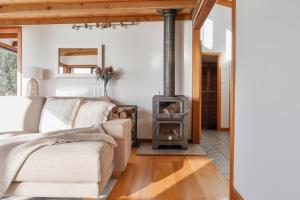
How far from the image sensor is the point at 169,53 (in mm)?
4133

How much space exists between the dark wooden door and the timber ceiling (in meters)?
2.55

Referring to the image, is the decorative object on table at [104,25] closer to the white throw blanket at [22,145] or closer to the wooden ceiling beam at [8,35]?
the wooden ceiling beam at [8,35]

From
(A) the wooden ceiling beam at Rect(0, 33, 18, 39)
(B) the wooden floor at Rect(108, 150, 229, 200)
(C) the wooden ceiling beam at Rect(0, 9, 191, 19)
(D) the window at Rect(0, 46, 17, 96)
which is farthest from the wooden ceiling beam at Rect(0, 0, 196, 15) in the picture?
(B) the wooden floor at Rect(108, 150, 229, 200)

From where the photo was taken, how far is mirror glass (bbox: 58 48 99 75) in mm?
4699

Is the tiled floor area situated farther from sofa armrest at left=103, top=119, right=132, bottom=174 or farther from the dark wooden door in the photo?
the dark wooden door

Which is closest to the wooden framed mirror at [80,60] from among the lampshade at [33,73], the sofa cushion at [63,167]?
the lampshade at [33,73]

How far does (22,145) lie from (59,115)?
2.86ft

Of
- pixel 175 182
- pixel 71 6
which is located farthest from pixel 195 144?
pixel 71 6

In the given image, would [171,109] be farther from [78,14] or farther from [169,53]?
[78,14]

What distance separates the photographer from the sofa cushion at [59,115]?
271 cm

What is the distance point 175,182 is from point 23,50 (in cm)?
410

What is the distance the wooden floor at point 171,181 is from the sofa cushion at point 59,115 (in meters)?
0.89

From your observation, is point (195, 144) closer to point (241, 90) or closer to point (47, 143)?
point (241, 90)

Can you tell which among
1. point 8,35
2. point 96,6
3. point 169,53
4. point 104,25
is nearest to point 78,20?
point 104,25
